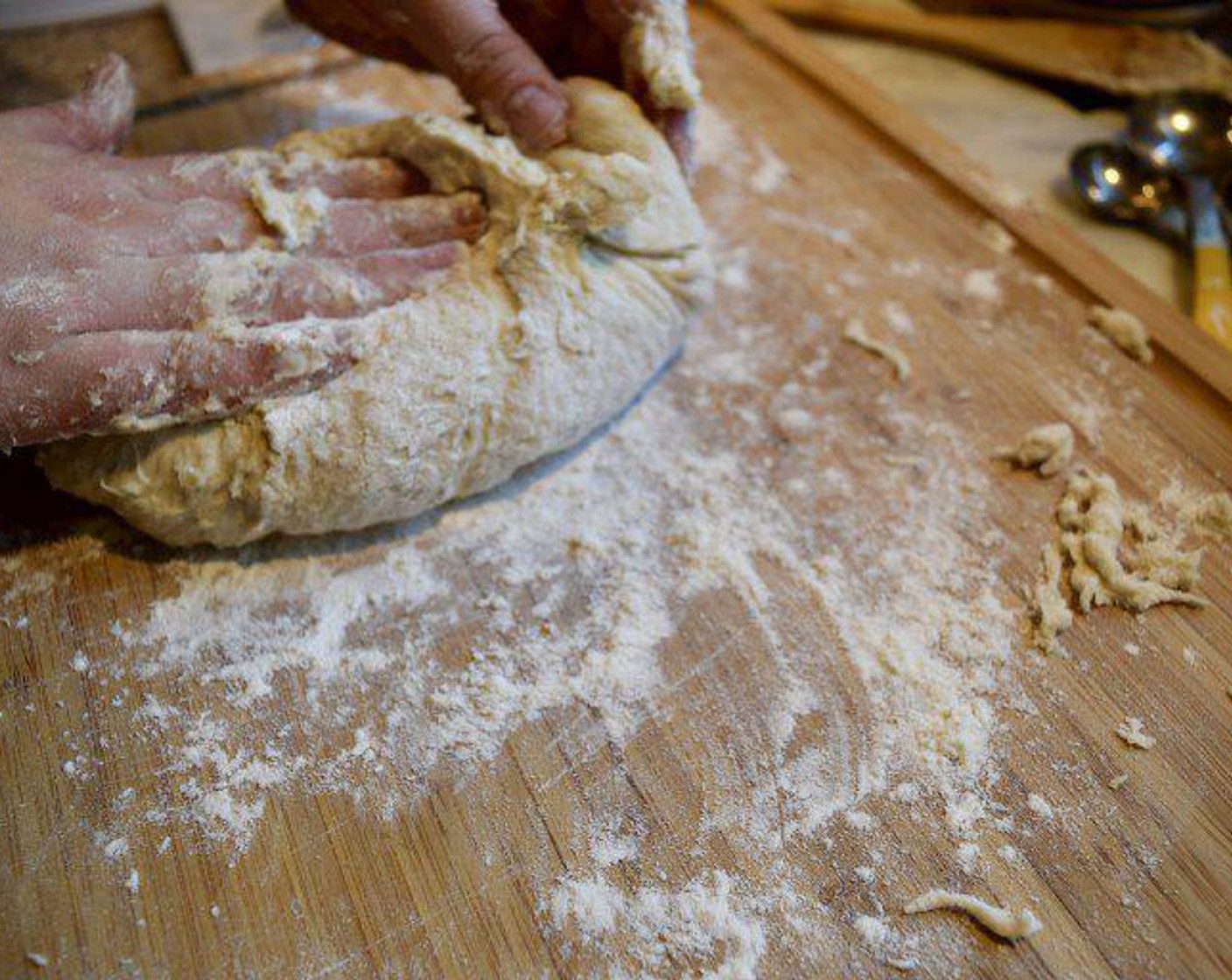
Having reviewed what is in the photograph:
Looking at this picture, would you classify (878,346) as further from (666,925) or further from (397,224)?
(666,925)

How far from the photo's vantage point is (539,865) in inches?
40.7

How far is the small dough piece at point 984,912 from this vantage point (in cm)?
98

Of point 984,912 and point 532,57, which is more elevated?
point 532,57

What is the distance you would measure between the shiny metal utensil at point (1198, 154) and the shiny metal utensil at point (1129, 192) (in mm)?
24

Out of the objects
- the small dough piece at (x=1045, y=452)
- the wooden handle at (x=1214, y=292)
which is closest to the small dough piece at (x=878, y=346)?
the small dough piece at (x=1045, y=452)

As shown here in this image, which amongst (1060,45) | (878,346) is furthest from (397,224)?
(1060,45)

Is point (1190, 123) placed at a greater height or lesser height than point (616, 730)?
greater

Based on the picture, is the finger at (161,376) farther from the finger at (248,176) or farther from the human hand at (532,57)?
the human hand at (532,57)

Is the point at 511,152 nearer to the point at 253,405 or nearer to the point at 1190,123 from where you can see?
the point at 253,405

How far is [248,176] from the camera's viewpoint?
1.30 meters

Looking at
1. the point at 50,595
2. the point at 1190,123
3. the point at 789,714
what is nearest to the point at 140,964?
the point at 50,595

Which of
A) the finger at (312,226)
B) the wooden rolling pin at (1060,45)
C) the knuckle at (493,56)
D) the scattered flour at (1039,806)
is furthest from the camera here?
the wooden rolling pin at (1060,45)

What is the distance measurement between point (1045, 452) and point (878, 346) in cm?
33

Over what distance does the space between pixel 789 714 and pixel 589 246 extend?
730 mm
